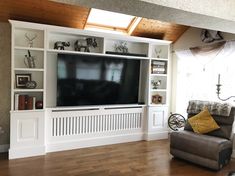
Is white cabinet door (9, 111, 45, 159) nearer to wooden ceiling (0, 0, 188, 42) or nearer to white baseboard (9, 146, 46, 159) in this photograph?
white baseboard (9, 146, 46, 159)

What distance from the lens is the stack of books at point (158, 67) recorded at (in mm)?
4938

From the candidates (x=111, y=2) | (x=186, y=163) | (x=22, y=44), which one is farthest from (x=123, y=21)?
(x=186, y=163)

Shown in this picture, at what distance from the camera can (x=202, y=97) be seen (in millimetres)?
4844

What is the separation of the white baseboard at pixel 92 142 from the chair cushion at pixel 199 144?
3.92 ft

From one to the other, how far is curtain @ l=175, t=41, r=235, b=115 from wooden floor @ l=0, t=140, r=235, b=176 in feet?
4.95

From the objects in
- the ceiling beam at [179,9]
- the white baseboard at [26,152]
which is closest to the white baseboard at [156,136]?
the white baseboard at [26,152]

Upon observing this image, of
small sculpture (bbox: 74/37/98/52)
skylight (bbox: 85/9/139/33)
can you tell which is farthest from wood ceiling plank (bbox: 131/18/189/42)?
small sculpture (bbox: 74/37/98/52)

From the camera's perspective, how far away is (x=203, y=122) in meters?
3.75

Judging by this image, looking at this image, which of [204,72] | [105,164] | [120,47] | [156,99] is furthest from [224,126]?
[120,47]

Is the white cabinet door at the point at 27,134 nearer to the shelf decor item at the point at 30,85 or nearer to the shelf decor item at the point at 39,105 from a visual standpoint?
the shelf decor item at the point at 39,105

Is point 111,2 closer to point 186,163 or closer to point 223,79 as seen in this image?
point 186,163

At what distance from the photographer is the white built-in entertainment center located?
12.2 feet

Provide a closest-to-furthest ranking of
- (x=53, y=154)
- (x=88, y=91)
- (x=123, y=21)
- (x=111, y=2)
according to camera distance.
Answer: (x=111, y=2) → (x=53, y=154) → (x=88, y=91) → (x=123, y=21)

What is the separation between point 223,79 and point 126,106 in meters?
2.07
